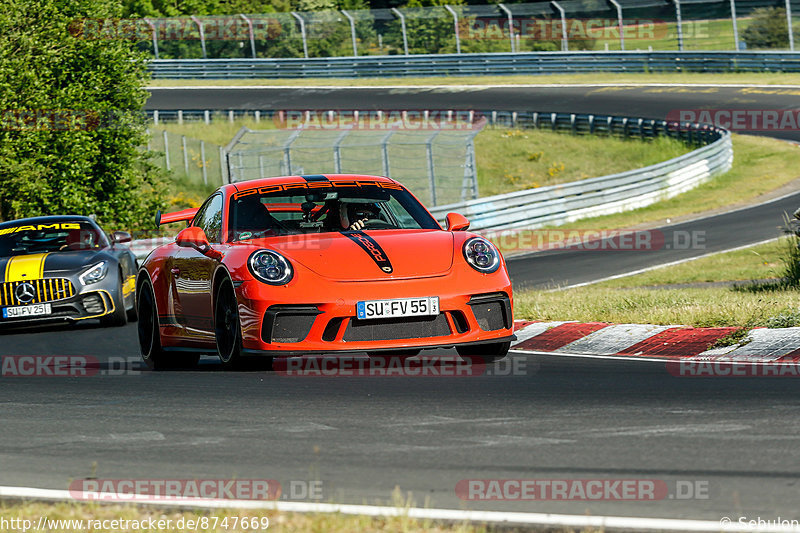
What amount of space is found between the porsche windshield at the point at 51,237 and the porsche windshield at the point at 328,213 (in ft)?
17.8

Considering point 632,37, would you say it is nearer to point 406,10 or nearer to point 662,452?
point 406,10

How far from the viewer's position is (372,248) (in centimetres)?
802

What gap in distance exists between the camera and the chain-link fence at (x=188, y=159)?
3147cm

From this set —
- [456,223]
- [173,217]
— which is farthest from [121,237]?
[456,223]

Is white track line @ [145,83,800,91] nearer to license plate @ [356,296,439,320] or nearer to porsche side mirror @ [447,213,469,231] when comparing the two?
porsche side mirror @ [447,213,469,231]

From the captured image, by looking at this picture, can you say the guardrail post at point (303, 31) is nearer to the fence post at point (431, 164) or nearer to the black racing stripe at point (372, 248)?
the fence post at point (431, 164)

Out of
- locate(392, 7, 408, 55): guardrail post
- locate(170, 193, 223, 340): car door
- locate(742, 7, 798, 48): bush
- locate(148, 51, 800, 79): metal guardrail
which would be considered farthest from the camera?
locate(392, 7, 408, 55): guardrail post

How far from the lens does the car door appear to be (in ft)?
27.9

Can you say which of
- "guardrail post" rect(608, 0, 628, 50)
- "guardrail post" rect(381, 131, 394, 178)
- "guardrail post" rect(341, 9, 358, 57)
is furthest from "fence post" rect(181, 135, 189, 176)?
"guardrail post" rect(608, 0, 628, 50)

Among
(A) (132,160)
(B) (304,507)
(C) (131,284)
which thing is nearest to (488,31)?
(A) (132,160)

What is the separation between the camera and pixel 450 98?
43.2 metres

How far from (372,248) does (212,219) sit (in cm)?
171

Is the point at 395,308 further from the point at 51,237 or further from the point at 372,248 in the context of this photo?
the point at 51,237

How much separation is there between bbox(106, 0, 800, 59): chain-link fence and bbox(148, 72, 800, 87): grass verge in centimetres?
130
